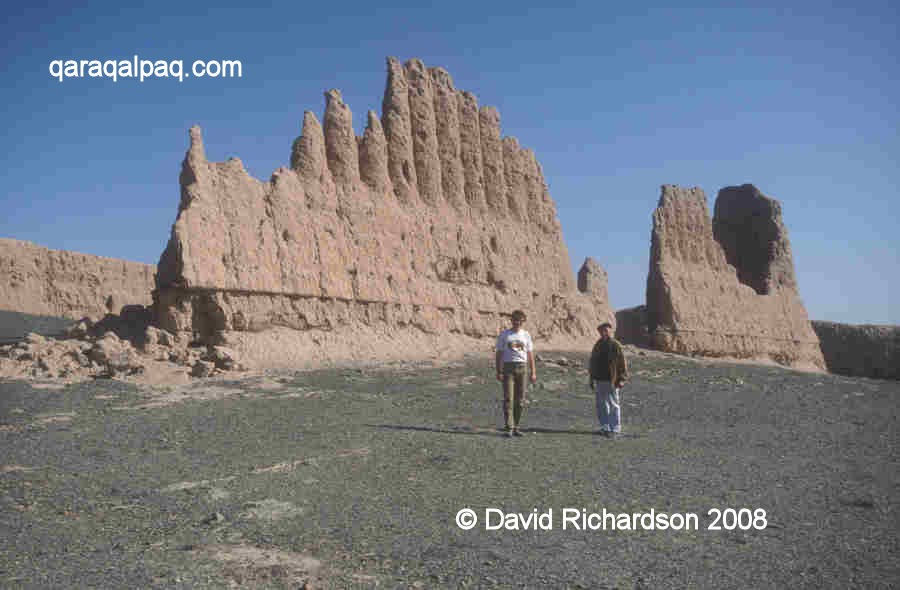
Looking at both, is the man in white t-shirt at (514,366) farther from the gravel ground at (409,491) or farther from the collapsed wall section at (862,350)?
the collapsed wall section at (862,350)

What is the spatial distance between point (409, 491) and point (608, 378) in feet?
14.0

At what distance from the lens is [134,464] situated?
6.78 metres

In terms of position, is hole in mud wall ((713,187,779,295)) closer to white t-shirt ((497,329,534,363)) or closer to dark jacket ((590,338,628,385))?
dark jacket ((590,338,628,385))

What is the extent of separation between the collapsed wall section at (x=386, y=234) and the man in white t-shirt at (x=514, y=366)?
6.92 m

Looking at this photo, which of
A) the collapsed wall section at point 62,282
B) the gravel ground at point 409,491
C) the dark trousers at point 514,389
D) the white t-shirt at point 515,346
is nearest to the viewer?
the gravel ground at point 409,491

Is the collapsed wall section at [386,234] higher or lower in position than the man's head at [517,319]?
higher

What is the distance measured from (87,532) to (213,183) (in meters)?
10.3

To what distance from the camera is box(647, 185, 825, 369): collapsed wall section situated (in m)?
24.8

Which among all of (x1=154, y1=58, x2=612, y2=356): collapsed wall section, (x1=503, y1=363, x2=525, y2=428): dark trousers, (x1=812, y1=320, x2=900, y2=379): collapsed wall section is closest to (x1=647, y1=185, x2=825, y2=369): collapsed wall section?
(x1=154, y1=58, x2=612, y2=356): collapsed wall section

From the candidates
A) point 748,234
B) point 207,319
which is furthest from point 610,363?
point 748,234

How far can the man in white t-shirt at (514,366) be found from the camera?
8.67 meters

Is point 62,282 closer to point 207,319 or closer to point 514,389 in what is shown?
point 207,319

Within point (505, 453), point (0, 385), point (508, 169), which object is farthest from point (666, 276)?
point (0, 385)

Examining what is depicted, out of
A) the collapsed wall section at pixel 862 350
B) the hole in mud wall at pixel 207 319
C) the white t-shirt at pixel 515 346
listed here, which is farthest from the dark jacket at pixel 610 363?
the collapsed wall section at pixel 862 350
